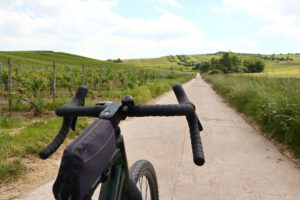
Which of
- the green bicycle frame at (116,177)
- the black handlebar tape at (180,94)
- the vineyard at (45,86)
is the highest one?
the black handlebar tape at (180,94)

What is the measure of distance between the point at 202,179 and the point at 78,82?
1866cm

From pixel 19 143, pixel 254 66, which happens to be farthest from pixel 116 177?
pixel 254 66

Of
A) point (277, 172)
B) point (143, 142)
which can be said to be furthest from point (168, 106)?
point (143, 142)

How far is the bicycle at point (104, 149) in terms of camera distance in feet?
4.56

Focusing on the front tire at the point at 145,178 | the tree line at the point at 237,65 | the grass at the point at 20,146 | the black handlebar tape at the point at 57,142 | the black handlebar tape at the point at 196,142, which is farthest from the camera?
the tree line at the point at 237,65

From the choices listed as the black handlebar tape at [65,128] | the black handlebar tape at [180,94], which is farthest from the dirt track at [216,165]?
the black handlebar tape at [180,94]

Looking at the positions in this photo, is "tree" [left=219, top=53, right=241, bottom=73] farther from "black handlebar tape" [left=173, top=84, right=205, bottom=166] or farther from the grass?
"black handlebar tape" [left=173, top=84, right=205, bottom=166]

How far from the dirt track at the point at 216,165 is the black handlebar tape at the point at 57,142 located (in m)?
3.16

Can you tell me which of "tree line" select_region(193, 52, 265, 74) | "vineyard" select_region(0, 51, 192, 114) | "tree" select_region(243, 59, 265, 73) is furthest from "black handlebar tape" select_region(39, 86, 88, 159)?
"tree" select_region(243, 59, 265, 73)

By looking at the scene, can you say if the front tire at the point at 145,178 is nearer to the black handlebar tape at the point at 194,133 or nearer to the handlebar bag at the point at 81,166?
the black handlebar tape at the point at 194,133

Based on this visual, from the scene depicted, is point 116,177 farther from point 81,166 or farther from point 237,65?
point 237,65

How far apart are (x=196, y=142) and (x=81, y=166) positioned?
2.08 ft

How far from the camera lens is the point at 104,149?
1580 millimetres

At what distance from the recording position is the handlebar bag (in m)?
1.38
